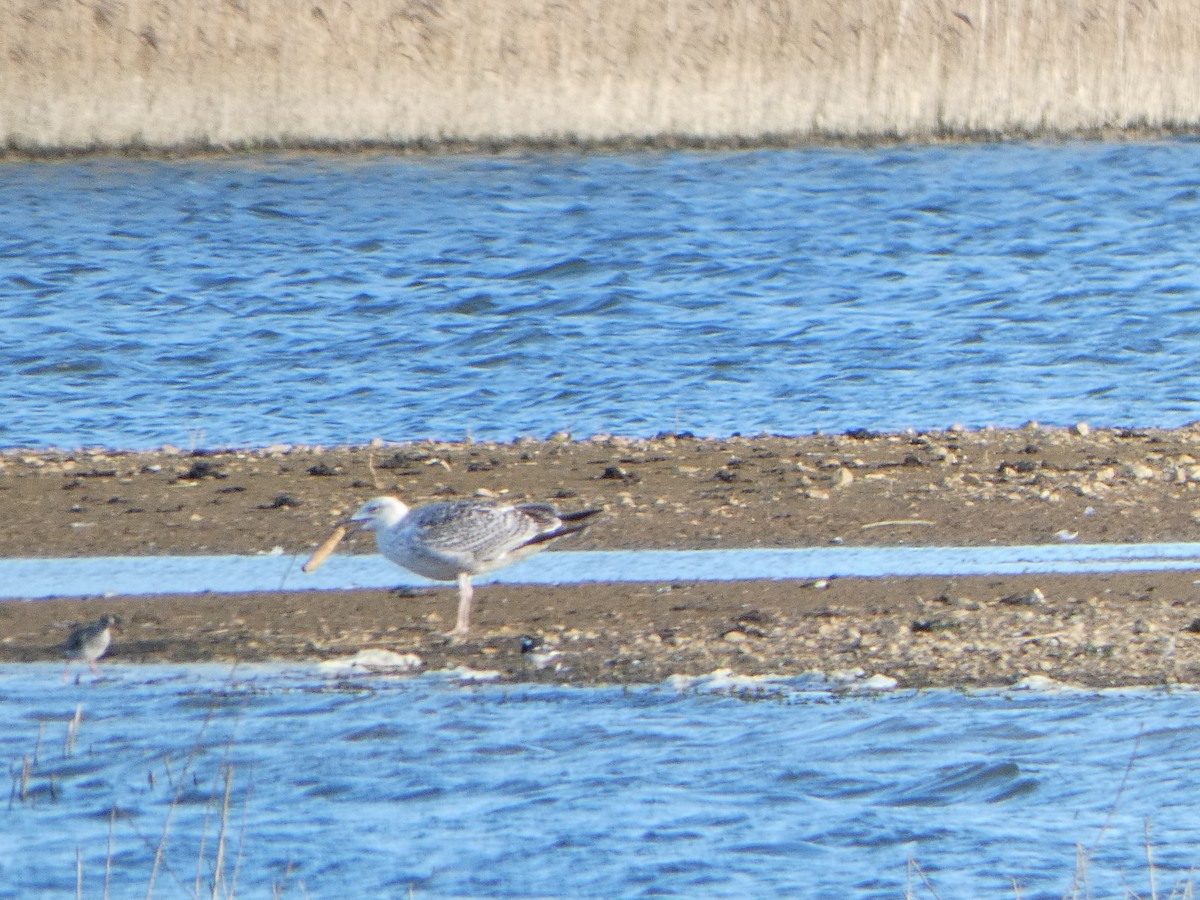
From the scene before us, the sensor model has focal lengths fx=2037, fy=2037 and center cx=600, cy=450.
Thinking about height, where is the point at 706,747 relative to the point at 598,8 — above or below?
below

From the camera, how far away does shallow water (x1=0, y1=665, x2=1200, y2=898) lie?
577cm

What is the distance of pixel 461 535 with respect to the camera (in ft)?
26.3

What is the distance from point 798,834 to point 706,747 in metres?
0.71

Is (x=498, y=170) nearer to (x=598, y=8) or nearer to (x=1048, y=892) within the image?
(x=598, y=8)

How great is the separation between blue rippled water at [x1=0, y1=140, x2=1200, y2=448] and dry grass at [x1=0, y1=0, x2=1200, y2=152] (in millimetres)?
518

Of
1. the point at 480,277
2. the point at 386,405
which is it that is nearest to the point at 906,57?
the point at 480,277

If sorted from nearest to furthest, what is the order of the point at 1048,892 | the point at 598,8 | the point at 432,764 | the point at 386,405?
the point at 1048,892, the point at 432,764, the point at 386,405, the point at 598,8

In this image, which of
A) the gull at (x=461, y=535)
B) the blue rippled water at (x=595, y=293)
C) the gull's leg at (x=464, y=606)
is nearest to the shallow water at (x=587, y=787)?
the gull's leg at (x=464, y=606)

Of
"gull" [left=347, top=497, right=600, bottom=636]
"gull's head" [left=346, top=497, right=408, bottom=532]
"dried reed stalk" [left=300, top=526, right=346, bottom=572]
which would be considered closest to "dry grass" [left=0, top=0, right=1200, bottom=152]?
"dried reed stalk" [left=300, top=526, right=346, bottom=572]

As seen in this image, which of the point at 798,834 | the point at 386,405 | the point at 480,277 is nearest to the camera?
the point at 798,834

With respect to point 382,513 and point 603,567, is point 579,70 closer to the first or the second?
point 603,567

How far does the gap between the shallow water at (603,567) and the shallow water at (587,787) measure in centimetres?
145

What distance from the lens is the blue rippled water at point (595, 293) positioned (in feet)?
48.2

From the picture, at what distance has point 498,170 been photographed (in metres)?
24.5
